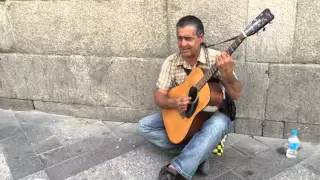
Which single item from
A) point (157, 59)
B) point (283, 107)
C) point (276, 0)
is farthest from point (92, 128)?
point (276, 0)

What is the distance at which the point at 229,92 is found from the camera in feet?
8.59

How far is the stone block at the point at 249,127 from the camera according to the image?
334 centimetres

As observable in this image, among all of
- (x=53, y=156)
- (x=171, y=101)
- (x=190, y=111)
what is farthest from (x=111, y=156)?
(x=190, y=111)

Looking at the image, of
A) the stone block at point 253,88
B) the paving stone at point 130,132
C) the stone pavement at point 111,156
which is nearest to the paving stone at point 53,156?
the stone pavement at point 111,156

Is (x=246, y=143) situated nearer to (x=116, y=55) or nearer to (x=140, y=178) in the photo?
(x=140, y=178)

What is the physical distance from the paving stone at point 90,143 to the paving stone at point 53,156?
54 mm

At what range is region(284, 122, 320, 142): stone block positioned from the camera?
10.4 feet

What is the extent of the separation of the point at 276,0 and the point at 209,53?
0.78 metres

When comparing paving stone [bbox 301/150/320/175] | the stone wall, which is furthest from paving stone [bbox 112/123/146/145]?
paving stone [bbox 301/150/320/175]

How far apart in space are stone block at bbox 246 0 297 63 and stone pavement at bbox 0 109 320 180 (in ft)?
2.90

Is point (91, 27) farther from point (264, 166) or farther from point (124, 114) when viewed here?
point (264, 166)

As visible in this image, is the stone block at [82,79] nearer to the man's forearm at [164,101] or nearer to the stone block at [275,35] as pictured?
the man's forearm at [164,101]

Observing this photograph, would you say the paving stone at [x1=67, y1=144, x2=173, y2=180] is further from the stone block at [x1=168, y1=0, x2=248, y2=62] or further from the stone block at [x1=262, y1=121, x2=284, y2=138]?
the stone block at [x1=168, y1=0, x2=248, y2=62]

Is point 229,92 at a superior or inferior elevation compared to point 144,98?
superior
